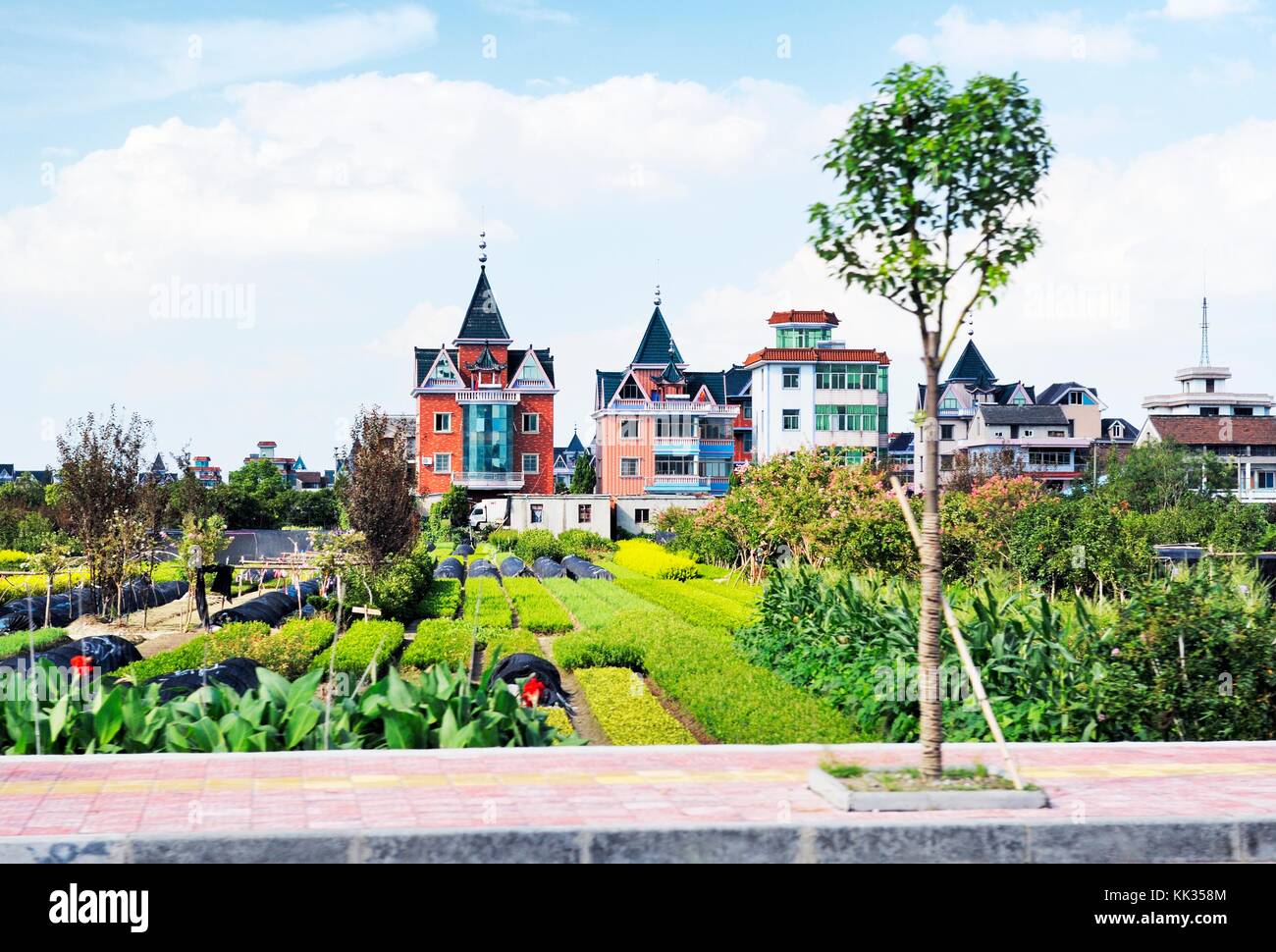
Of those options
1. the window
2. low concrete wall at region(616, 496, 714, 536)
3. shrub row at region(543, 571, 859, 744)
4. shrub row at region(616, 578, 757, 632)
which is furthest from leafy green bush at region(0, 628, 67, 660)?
the window

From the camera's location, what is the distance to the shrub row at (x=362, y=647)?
16438 mm

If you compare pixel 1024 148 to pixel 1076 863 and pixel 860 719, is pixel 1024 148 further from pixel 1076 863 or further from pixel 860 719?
pixel 860 719

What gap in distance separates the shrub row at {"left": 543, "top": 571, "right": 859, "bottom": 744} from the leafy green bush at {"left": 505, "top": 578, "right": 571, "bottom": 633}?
0.59 m

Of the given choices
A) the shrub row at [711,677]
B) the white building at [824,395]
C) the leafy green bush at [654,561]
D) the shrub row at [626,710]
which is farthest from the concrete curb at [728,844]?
the white building at [824,395]

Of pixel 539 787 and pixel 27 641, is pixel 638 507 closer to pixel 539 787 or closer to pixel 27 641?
pixel 27 641

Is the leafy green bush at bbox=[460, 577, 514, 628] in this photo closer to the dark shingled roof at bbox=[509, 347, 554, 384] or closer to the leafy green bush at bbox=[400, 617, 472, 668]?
the leafy green bush at bbox=[400, 617, 472, 668]

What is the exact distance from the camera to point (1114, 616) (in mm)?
11172

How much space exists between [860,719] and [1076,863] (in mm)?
4651

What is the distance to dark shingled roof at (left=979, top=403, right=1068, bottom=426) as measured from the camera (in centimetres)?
6731

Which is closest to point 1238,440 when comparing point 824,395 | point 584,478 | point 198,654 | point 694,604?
point 824,395

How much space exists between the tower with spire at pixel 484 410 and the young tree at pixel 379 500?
28.3 m

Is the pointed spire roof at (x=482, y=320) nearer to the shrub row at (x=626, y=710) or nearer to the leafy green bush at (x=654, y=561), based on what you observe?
A: the leafy green bush at (x=654, y=561)

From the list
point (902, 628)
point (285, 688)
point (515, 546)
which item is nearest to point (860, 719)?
point (902, 628)

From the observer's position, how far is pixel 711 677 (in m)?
14.1
